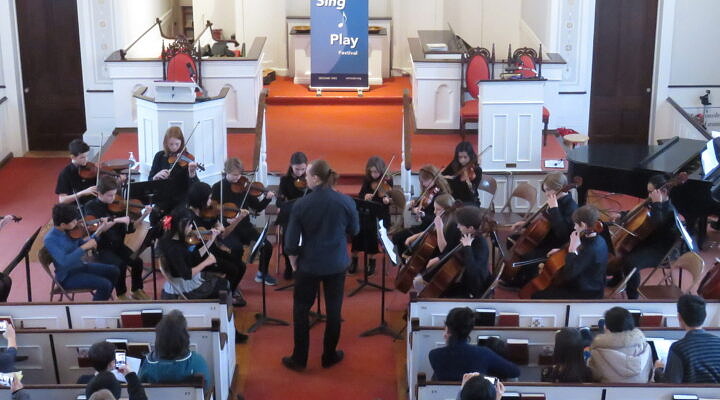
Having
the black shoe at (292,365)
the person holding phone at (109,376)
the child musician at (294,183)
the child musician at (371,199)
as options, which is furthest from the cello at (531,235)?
the person holding phone at (109,376)

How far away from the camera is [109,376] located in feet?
17.7

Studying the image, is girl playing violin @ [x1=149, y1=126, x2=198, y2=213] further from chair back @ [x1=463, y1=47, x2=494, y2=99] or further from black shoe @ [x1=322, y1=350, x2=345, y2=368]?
chair back @ [x1=463, y1=47, x2=494, y2=99]

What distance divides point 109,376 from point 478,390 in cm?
201

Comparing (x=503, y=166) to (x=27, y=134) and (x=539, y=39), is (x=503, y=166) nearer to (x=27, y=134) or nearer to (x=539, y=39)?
(x=539, y=39)

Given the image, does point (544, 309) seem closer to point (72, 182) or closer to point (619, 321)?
point (619, 321)

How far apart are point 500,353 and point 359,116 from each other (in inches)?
289

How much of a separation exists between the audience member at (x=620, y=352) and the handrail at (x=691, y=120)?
20.3 feet

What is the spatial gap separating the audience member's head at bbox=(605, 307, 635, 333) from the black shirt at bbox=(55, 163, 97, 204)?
5189 mm

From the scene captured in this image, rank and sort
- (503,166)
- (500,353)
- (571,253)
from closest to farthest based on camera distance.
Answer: (500,353)
(571,253)
(503,166)

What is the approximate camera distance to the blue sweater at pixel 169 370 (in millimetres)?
5910

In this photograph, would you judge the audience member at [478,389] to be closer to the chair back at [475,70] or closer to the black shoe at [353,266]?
the black shoe at [353,266]

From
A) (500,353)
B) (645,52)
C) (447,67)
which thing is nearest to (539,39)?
(645,52)

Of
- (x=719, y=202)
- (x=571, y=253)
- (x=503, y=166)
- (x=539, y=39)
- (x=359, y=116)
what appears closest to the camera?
(x=571, y=253)

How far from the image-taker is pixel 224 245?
8539 millimetres
